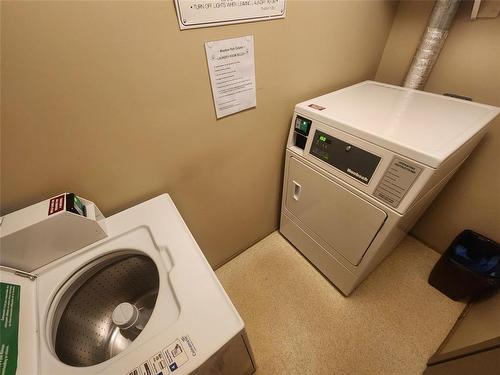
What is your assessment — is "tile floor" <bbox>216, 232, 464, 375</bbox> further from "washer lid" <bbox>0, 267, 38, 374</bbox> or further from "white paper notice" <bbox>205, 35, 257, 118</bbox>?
"white paper notice" <bbox>205, 35, 257, 118</bbox>

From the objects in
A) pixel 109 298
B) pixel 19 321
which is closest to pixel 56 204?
pixel 19 321

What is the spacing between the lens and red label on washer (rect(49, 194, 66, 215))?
1.98 feet

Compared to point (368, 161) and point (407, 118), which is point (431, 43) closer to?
point (407, 118)

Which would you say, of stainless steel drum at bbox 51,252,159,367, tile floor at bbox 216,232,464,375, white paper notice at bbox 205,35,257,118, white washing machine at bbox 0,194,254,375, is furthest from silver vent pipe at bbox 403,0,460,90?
stainless steel drum at bbox 51,252,159,367

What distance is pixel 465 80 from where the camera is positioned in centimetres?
107

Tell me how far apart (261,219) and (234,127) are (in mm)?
728

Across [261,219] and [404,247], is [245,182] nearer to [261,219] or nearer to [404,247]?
[261,219]

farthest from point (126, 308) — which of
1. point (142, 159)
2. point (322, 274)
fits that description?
point (322, 274)

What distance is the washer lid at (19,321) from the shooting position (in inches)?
18.1

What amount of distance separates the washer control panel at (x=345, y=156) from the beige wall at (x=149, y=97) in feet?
0.82

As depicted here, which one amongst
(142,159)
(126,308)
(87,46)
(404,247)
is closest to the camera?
(87,46)

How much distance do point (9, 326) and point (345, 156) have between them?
3.57ft

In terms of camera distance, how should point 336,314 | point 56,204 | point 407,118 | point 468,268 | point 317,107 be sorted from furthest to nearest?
point 336,314 < point 468,268 < point 317,107 < point 407,118 < point 56,204

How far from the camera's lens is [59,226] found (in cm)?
61
